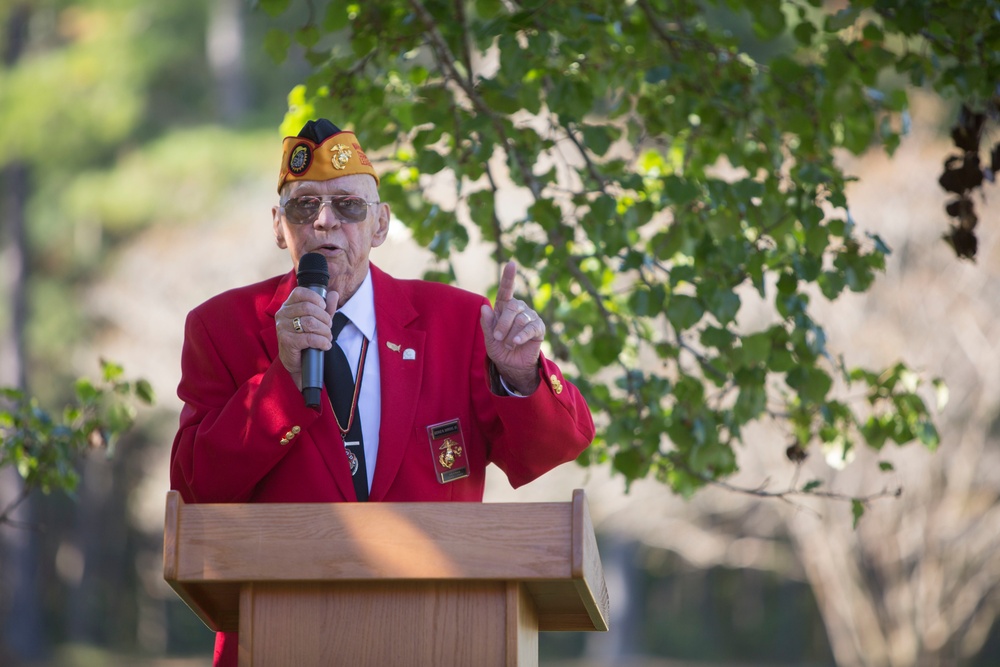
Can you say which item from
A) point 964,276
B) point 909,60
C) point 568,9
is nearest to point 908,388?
point 909,60

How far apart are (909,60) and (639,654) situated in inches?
700

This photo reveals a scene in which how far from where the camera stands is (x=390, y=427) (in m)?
2.69

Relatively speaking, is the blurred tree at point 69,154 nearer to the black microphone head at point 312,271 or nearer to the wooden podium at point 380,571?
the black microphone head at point 312,271

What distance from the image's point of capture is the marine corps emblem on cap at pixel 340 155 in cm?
287

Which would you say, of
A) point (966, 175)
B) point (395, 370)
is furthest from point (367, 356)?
point (966, 175)

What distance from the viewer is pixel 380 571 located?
6.88ft

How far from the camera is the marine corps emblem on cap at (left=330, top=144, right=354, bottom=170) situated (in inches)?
113

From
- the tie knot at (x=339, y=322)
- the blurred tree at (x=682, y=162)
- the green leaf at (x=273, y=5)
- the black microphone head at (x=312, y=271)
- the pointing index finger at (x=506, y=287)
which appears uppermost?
the pointing index finger at (x=506, y=287)

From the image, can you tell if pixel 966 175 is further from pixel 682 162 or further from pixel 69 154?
pixel 69 154

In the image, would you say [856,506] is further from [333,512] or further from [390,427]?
[333,512]

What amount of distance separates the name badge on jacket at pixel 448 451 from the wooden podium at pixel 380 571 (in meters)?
0.56

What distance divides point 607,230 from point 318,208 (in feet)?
5.47

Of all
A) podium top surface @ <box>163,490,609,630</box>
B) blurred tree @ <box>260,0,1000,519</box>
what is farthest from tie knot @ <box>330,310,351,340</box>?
blurred tree @ <box>260,0,1000,519</box>

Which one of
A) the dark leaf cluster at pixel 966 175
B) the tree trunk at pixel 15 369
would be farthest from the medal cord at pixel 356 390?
the tree trunk at pixel 15 369
